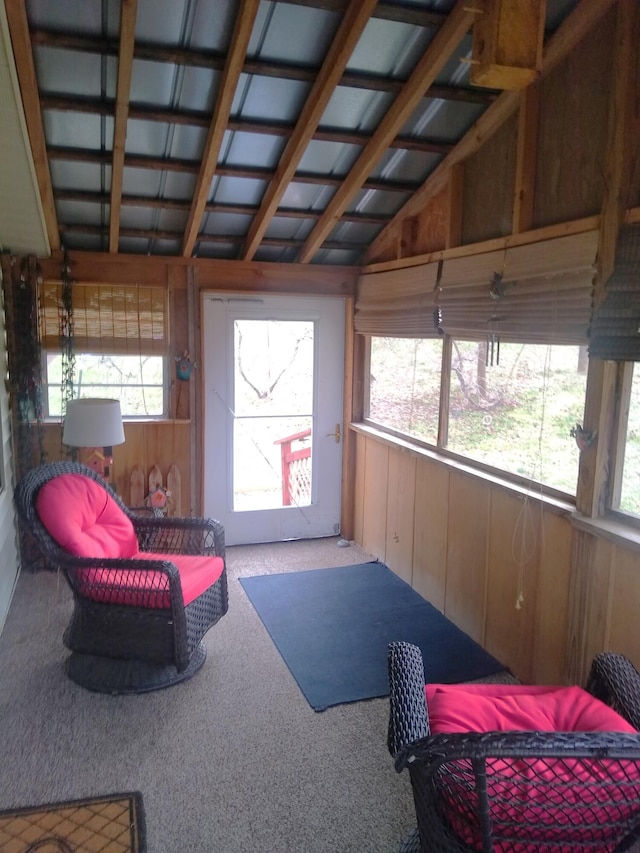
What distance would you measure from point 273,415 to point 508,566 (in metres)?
2.32

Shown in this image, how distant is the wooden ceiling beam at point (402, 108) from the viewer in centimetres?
270

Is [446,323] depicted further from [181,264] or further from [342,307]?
[181,264]

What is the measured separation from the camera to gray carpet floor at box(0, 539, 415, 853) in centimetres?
221

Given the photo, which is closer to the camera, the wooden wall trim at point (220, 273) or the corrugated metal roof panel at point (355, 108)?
the corrugated metal roof panel at point (355, 108)

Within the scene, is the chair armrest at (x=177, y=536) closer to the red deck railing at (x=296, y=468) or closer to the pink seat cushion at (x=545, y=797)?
the red deck railing at (x=296, y=468)

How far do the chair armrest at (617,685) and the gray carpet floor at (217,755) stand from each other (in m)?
0.80

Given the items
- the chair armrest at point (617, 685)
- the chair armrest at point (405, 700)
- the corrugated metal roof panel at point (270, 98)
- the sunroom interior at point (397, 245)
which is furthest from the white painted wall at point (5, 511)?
the chair armrest at point (617, 685)

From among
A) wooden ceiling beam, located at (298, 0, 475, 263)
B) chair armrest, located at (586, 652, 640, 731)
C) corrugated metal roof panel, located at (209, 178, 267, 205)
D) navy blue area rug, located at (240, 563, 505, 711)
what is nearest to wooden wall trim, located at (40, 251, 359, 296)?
wooden ceiling beam, located at (298, 0, 475, 263)

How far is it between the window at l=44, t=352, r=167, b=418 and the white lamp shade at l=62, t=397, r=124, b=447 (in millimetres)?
710

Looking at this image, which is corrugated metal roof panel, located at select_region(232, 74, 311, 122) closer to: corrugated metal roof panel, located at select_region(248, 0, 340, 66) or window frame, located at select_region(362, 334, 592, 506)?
corrugated metal roof panel, located at select_region(248, 0, 340, 66)

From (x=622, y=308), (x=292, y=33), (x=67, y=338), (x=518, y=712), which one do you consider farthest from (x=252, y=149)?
(x=518, y=712)

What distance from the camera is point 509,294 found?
10.4ft

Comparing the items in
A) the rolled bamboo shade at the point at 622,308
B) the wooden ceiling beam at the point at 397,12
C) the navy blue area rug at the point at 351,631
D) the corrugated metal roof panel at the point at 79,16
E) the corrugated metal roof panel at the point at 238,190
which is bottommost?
the navy blue area rug at the point at 351,631

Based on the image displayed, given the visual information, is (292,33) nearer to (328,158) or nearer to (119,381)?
(328,158)
